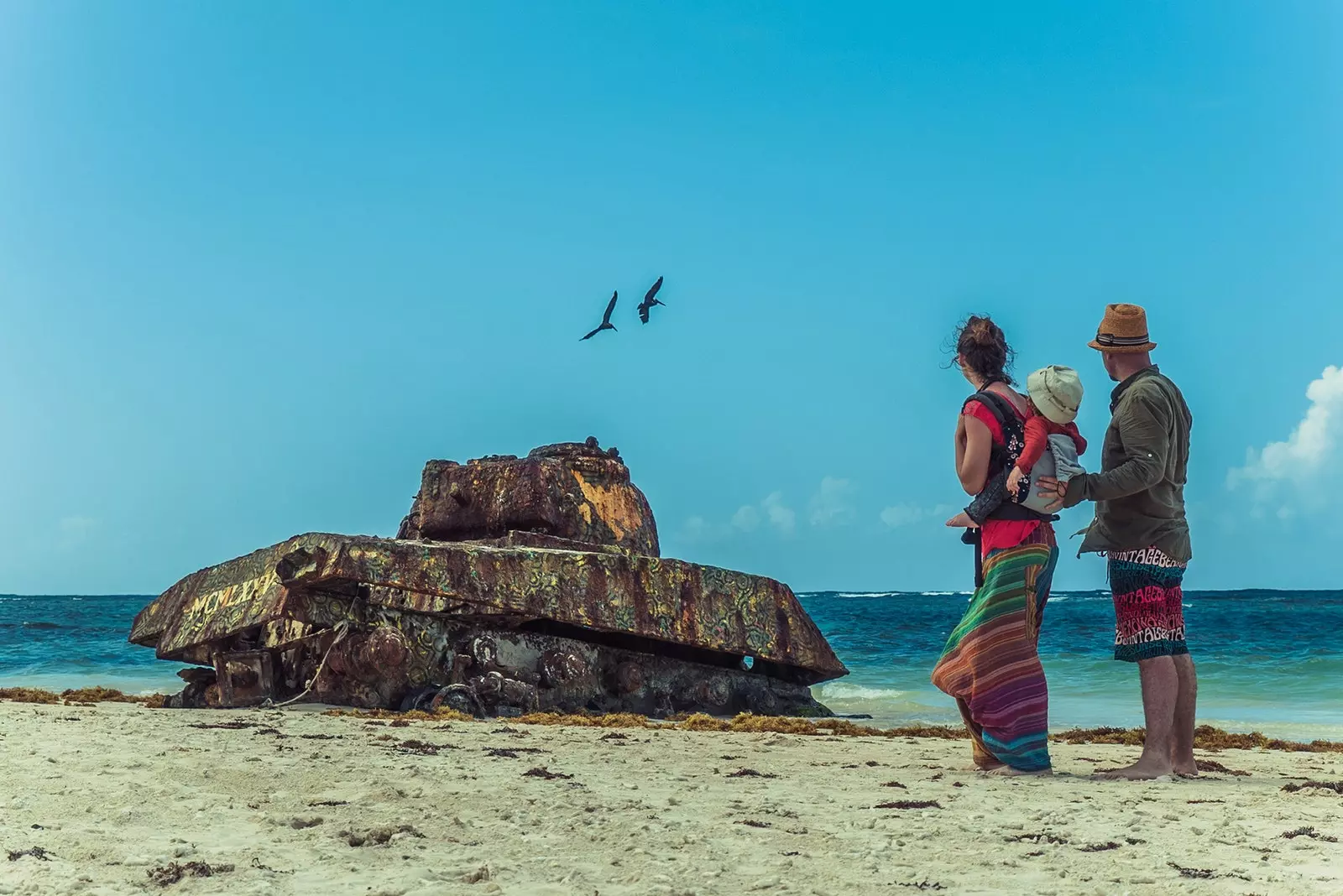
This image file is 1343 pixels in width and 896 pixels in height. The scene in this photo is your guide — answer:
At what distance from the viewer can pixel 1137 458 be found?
5203mm

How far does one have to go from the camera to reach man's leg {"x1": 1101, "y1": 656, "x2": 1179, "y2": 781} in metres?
5.20

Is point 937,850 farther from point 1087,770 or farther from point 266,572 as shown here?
point 266,572

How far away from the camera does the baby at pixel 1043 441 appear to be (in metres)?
5.21

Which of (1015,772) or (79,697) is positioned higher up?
(1015,772)

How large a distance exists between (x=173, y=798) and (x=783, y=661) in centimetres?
646

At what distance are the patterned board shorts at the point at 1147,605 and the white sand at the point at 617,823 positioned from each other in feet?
1.80

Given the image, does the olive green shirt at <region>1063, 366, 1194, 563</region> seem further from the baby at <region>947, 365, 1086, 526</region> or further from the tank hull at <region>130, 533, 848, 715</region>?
the tank hull at <region>130, 533, 848, 715</region>

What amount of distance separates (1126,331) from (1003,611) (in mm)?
1331

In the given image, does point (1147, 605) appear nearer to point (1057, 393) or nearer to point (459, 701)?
point (1057, 393)

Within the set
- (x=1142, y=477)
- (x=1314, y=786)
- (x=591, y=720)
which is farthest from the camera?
(x=591, y=720)

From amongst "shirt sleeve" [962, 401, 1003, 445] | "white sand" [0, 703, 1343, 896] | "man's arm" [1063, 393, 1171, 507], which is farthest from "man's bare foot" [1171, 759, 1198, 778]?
"shirt sleeve" [962, 401, 1003, 445]

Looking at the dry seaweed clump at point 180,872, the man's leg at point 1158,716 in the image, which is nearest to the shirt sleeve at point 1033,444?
the man's leg at point 1158,716

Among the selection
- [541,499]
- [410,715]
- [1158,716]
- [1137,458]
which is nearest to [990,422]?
[1137,458]

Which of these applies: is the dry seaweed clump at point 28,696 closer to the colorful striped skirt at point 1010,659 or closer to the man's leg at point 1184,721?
the colorful striped skirt at point 1010,659
